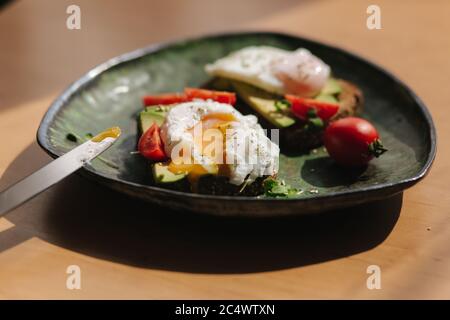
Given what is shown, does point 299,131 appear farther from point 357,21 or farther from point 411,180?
point 357,21

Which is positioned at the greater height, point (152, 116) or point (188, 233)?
point (152, 116)

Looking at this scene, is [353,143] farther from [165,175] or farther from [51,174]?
[51,174]

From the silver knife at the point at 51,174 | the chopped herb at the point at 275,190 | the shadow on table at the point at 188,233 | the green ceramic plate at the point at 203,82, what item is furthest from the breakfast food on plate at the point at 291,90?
the silver knife at the point at 51,174

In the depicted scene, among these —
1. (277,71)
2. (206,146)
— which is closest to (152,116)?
(206,146)

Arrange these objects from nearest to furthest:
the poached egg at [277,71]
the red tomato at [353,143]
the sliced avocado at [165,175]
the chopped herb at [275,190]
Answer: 1. the sliced avocado at [165,175]
2. the chopped herb at [275,190]
3. the red tomato at [353,143]
4. the poached egg at [277,71]

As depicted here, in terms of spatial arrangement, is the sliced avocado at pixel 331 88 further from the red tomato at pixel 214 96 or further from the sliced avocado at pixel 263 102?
the red tomato at pixel 214 96

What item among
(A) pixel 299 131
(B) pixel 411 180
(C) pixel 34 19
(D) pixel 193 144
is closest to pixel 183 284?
(D) pixel 193 144

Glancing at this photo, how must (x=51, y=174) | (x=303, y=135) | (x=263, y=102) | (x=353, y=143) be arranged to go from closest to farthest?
(x=51, y=174) < (x=353, y=143) < (x=303, y=135) < (x=263, y=102)

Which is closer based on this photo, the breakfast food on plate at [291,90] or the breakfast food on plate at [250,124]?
the breakfast food on plate at [250,124]
